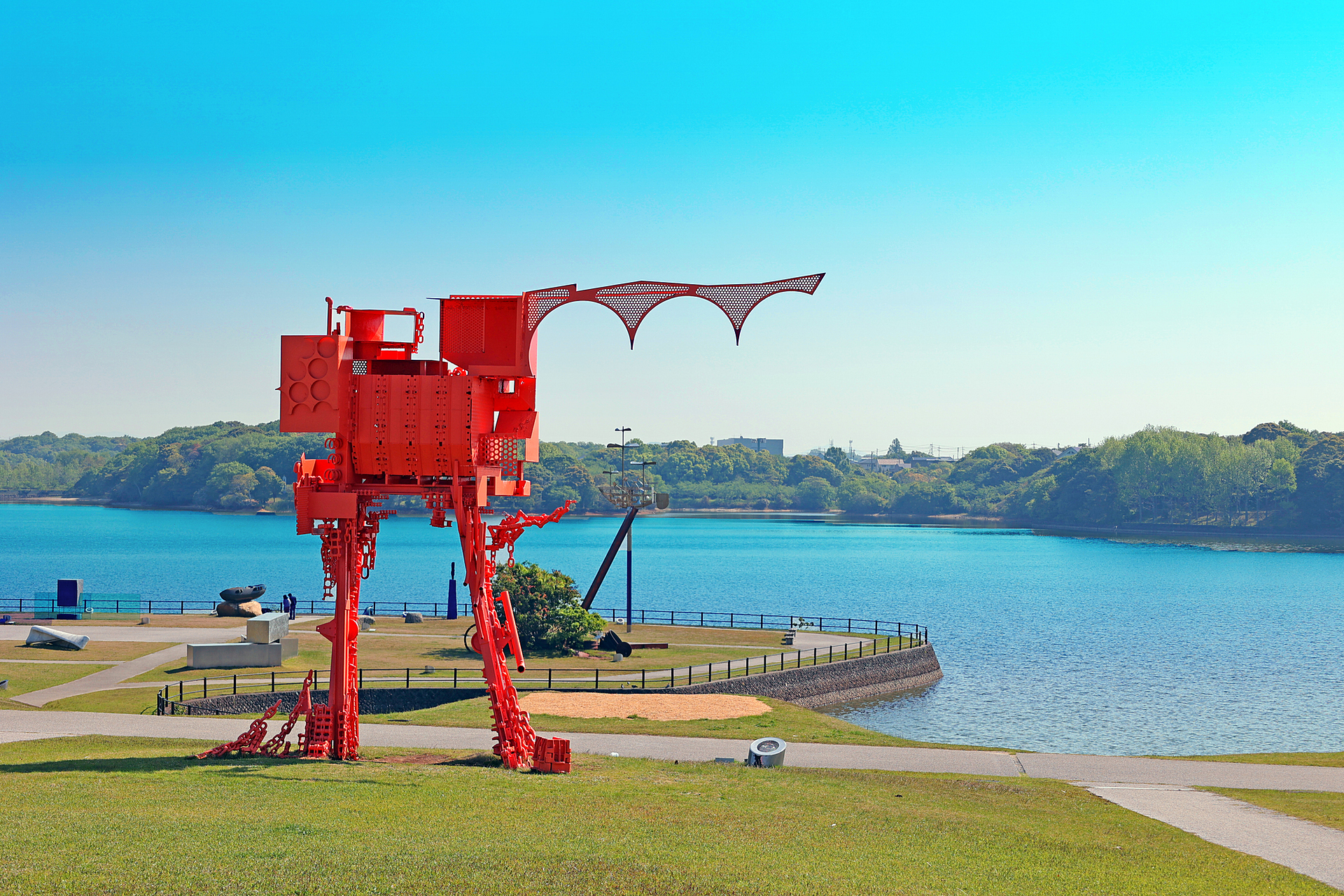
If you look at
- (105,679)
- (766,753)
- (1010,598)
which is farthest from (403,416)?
(1010,598)

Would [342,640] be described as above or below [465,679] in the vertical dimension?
above

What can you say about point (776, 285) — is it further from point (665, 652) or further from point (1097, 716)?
point (1097, 716)

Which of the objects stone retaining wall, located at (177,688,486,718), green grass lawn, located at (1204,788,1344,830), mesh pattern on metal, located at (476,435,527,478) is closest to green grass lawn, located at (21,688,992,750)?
stone retaining wall, located at (177,688,486,718)

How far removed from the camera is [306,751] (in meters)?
19.4

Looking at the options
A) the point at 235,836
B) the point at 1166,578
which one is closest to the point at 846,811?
the point at 235,836

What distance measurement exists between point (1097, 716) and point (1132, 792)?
20246mm

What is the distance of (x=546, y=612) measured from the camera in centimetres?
3941

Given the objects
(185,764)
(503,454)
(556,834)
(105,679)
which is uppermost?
(503,454)

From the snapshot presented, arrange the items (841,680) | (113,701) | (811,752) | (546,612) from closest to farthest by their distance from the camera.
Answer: (811,752) < (113,701) < (546,612) < (841,680)

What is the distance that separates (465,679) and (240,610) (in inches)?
713

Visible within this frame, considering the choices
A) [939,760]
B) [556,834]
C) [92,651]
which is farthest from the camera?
[92,651]

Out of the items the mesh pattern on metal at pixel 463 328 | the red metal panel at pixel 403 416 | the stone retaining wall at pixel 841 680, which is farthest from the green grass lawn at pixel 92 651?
the mesh pattern on metal at pixel 463 328

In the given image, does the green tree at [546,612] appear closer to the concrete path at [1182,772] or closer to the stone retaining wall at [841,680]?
the stone retaining wall at [841,680]

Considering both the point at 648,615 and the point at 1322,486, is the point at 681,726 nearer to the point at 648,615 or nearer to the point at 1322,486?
the point at 648,615
